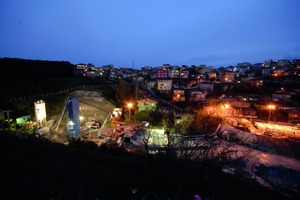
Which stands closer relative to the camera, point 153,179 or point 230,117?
point 153,179

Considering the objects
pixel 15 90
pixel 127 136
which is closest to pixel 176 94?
pixel 127 136

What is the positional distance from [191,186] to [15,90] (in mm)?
23284

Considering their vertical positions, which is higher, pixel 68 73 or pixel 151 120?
pixel 68 73

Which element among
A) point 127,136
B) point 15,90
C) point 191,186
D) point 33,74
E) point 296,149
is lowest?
point 296,149

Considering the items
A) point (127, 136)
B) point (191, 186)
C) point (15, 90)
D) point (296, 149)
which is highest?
point (15, 90)

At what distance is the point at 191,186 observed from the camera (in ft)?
14.5

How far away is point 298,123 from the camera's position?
741 inches

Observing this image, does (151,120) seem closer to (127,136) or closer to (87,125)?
(127,136)

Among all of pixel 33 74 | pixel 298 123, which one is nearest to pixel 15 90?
pixel 33 74

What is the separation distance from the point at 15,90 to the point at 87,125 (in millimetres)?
11436

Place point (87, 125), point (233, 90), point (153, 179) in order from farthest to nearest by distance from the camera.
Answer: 1. point (233, 90)
2. point (87, 125)
3. point (153, 179)

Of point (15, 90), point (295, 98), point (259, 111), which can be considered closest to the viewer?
point (15, 90)

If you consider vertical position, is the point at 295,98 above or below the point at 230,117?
above

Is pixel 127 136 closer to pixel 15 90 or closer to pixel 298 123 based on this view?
pixel 15 90
